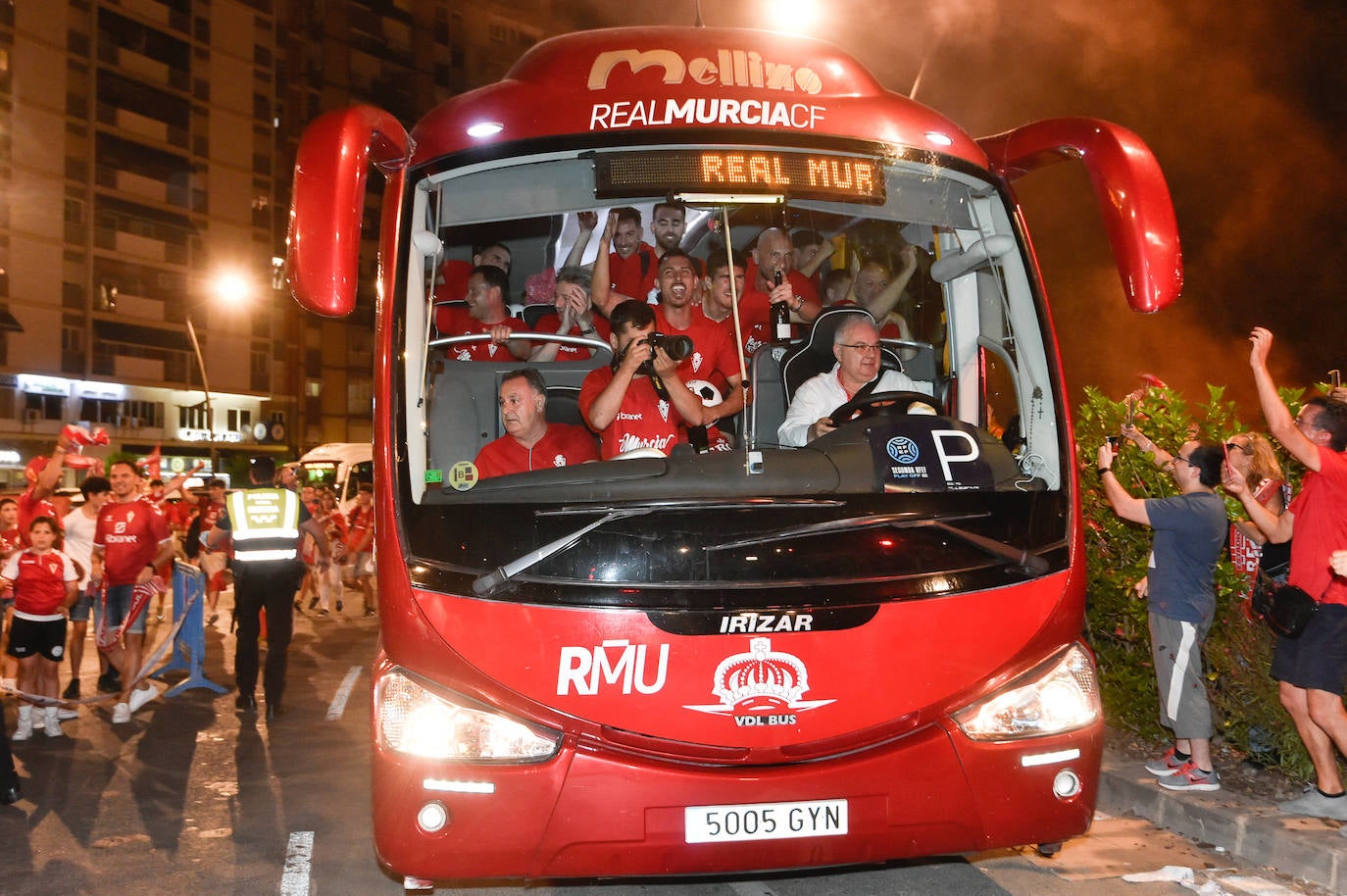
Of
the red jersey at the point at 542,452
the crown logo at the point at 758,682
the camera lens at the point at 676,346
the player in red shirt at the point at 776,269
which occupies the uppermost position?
the player in red shirt at the point at 776,269

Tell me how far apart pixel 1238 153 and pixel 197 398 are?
1685 inches

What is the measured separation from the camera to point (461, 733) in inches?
125

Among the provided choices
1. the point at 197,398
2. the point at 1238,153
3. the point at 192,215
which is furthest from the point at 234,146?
the point at 1238,153

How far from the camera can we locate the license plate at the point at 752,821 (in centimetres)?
315

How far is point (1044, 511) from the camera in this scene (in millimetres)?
3596

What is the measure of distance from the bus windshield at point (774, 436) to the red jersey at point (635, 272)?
2.29 feet

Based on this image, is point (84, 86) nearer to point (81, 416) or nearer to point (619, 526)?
point (81, 416)

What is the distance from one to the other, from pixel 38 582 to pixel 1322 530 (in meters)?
7.25

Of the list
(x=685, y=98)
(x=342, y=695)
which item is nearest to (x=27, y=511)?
(x=342, y=695)

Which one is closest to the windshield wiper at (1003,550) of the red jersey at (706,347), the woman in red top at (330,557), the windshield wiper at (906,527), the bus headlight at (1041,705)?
the windshield wiper at (906,527)

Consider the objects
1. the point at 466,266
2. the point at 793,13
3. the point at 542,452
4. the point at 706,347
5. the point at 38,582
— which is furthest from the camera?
the point at 793,13

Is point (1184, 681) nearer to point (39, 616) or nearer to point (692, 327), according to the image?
point (692, 327)

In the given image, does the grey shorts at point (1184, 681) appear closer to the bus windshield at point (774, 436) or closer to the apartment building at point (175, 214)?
the bus windshield at point (774, 436)

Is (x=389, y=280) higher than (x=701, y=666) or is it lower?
higher
